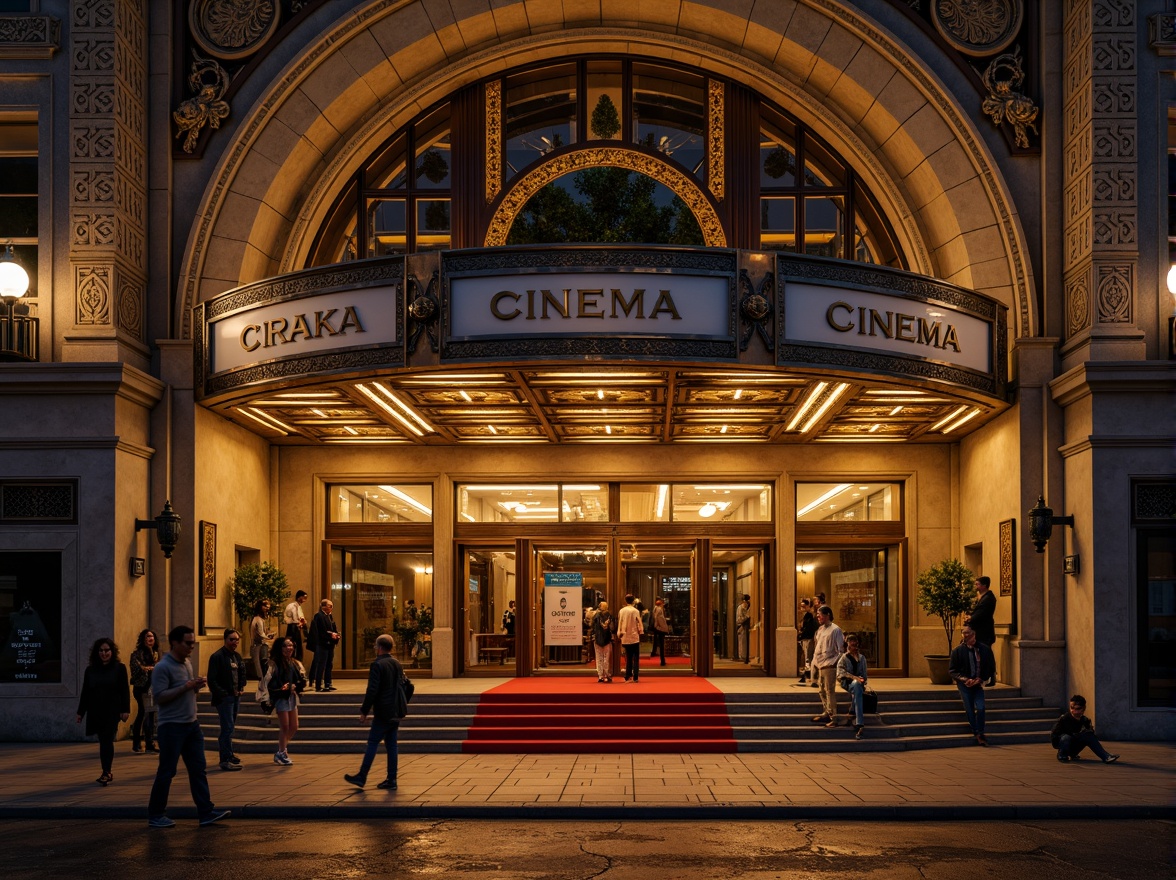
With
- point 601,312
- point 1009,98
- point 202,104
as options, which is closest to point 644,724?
point 601,312

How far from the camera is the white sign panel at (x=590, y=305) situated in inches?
666

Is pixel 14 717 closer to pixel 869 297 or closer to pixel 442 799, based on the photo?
pixel 442 799

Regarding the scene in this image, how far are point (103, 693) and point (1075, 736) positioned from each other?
1220 cm

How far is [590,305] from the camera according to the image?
55.5 feet

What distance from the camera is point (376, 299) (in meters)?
17.7

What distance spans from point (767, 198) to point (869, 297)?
5.39 metres

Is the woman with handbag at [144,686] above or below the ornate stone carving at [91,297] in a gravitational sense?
below

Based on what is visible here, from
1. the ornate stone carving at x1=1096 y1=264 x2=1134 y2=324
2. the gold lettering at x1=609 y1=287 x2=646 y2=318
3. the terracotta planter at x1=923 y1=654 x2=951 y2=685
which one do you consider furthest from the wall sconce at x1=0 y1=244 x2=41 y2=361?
the ornate stone carving at x1=1096 y1=264 x2=1134 y2=324

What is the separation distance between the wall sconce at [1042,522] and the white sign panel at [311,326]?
405 inches

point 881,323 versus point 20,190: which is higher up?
point 20,190

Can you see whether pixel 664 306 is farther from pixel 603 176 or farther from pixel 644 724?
pixel 603 176

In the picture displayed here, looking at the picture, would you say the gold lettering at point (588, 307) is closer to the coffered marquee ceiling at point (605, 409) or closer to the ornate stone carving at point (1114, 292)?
the coffered marquee ceiling at point (605, 409)

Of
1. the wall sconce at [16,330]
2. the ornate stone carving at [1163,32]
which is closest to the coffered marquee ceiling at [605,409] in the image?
the wall sconce at [16,330]

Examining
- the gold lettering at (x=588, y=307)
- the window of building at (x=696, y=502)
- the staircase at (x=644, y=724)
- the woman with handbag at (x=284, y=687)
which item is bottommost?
the staircase at (x=644, y=724)
